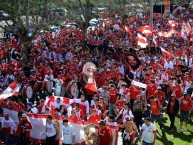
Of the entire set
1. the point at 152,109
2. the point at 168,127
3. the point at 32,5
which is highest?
the point at 32,5

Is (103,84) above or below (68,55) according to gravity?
above

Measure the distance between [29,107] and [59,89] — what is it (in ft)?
12.1

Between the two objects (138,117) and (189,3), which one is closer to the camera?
(138,117)

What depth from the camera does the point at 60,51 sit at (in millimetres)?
23250

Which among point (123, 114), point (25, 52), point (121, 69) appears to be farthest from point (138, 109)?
point (25, 52)

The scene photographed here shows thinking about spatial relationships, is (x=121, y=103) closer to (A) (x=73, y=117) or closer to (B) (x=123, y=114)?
(B) (x=123, y=114)

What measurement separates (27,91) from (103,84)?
328 cm

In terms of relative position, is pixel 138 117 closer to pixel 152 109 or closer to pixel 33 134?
pixel 152 109

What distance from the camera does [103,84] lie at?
1677 cm

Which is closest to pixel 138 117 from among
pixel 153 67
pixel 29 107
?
pixel 29 107

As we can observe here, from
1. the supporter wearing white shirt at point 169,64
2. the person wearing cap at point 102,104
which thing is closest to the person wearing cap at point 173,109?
the person wearing cap at point 102,104

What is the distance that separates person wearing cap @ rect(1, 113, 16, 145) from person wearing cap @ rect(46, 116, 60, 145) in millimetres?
1340

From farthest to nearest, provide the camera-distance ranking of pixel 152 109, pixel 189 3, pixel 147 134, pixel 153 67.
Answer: pixel 189 3
pixel 153 67
pixel 152 109
pixel 147 134

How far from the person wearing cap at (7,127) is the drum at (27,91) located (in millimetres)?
3527
